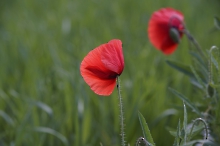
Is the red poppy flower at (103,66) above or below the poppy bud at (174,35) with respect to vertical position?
below

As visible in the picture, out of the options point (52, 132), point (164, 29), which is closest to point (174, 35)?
point (164, 29)

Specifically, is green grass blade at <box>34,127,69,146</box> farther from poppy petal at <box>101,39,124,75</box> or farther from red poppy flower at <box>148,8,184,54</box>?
poppy petal at <box>101,39,124,75</box>

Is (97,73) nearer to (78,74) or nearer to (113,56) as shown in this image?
(113,56)

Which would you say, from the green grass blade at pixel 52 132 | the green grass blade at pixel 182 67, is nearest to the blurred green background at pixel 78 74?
the green grass blade at pixel 52 132

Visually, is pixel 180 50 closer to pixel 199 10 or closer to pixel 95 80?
pixel 199 10

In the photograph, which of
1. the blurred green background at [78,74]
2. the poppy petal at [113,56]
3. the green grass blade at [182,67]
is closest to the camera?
the poppy petal at [113,56]

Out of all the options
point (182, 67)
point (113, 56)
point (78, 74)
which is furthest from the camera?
point (78, 74)

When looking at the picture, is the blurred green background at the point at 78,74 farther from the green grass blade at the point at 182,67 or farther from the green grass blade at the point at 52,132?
the green grass blade at the point at 182,67
